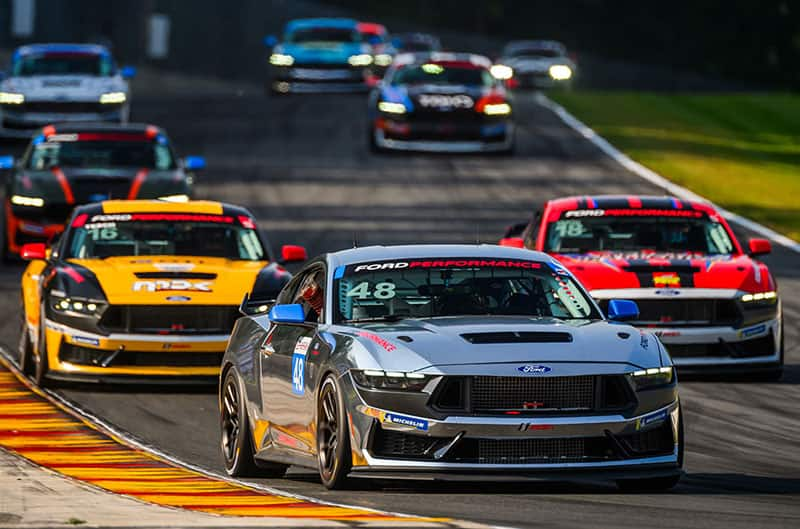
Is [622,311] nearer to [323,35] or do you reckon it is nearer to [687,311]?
[687,311]

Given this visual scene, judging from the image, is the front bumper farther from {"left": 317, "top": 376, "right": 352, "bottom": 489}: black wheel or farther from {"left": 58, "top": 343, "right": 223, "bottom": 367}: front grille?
{"left": 317, "top": 376, "right": 352, "bottom": 489}: black wheel

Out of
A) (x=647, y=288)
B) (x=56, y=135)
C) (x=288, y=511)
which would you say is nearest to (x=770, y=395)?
(x=647, y=288)

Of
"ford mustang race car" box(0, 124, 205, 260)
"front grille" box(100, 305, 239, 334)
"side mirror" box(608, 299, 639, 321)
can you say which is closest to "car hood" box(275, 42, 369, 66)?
"ford mustang race car" box(0, 124, 205, 260)

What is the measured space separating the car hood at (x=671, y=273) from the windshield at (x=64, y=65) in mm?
20373

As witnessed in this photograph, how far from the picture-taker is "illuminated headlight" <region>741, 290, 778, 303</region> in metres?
15.6

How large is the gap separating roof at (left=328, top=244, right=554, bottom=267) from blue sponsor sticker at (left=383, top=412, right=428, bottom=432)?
1.44 metres

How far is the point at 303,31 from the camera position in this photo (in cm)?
4247

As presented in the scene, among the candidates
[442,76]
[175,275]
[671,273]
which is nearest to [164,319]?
[175,275]

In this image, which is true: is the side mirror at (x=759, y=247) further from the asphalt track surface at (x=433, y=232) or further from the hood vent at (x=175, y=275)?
the hood vent at (x=175, y=275)

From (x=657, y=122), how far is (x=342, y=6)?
118ft

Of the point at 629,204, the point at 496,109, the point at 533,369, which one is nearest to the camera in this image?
the point at 533,369

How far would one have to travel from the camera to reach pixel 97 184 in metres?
23.1

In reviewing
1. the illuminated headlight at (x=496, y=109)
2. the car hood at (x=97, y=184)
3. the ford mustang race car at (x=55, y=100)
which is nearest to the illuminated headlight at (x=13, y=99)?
the ford mustang race car at (x=55, y=100)

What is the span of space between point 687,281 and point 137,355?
13.6ft
